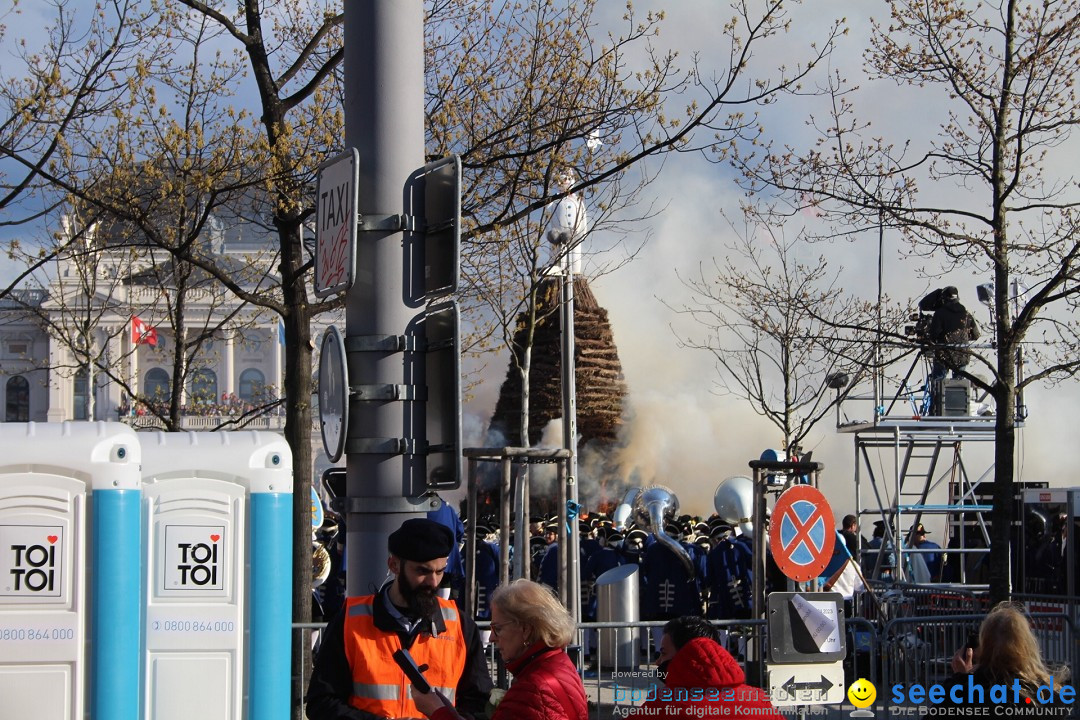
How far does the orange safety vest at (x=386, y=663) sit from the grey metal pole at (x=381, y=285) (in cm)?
73

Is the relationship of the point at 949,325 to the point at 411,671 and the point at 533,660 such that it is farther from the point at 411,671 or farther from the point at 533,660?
the point at 411,671

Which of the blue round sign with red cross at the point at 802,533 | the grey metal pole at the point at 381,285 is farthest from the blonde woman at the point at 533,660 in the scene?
the blue round sign with red cross at the point at 802,533

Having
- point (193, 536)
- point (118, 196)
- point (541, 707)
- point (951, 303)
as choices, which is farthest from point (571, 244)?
point (541, 707)

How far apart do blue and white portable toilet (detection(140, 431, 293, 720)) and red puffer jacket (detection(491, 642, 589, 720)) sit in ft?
9.68

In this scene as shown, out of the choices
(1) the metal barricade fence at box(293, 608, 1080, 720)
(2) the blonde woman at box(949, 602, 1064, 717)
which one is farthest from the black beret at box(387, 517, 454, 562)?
(1) the metal barricade fence at box(293, 608, 1080, 720)

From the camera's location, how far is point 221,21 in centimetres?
1032

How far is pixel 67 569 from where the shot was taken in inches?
259

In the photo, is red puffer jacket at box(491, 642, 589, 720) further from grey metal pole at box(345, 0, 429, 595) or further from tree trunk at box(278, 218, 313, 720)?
tree trunk at box(278, 218, 313, 720)

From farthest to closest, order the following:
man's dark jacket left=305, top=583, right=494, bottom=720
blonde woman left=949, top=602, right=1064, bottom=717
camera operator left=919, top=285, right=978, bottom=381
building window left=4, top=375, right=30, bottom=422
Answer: building window left=4, top=375, right=30, bottom=422
camera operator left=919, top=285, right=978, bottom=381
blonde woman left=949, top=602, right=1064, bottom=717
man's dark jacket left=305, top=583, right=494, bottom=720

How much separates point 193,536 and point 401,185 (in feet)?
8.33

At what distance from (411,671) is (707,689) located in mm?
974

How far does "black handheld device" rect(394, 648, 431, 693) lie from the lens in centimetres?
431

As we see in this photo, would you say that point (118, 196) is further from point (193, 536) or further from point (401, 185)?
point (401, 185)

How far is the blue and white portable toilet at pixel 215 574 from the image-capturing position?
22.9 ft
